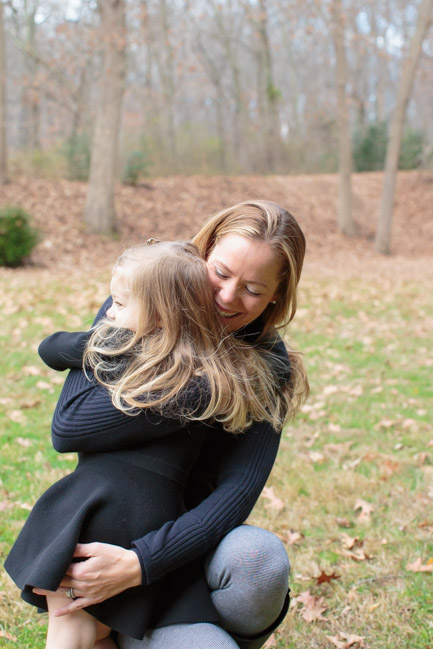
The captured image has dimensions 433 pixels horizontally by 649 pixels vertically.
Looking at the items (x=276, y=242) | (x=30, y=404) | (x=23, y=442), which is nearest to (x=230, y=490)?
(x=276, y=242)

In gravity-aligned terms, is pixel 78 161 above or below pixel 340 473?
above

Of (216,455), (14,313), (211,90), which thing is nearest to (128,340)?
(216,455)

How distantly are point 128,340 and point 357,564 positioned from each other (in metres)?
1.82

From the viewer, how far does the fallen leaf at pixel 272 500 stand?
3.55 meters

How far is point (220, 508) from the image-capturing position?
188cm

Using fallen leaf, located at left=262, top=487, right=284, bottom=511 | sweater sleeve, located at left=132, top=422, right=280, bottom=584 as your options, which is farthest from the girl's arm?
fallen leaf, located at left=262, top=487, right=284, bottom=511

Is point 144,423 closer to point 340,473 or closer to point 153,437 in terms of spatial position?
point 153,437

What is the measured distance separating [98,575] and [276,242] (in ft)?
3.65

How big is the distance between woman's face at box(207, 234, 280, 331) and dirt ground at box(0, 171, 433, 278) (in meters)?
8.73

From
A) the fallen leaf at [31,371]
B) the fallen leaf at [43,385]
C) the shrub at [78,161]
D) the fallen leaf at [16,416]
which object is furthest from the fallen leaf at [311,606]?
the shrub at [78,161]

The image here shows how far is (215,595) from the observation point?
189 centimetres

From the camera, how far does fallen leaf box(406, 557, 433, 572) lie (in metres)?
2.97

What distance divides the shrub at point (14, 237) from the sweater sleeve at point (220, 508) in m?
10.1

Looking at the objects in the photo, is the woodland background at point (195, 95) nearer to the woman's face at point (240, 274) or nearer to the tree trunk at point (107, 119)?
the tree trunk at point (107, 119)
